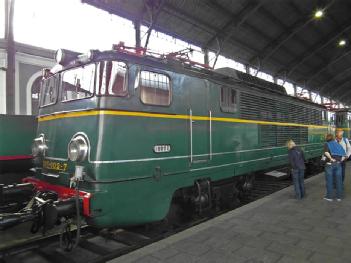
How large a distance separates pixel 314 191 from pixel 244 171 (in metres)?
2.55

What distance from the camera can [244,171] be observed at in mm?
7352

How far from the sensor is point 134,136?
181 inches

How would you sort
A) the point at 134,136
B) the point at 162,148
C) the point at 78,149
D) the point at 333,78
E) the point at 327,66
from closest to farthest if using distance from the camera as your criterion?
the point at 78,149 < the point at 134,136 < the point at 162,148 < the point at 327,66 < the point at 333,78

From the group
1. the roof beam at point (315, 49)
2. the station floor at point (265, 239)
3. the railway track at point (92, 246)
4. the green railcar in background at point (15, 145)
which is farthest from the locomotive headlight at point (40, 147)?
the roof beam at point (315, 49)

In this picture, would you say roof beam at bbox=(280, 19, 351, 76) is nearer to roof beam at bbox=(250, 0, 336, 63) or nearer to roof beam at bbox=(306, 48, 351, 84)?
roof beam at bbox=(306, 48, 351, 84)

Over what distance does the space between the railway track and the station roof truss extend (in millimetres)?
11400

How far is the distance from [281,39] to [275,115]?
16.5 metres

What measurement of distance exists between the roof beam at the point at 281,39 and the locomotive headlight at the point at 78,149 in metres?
21.7

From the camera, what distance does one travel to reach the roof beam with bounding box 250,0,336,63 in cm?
2209

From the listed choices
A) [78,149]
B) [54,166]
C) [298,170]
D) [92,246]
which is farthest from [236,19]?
[92,246]

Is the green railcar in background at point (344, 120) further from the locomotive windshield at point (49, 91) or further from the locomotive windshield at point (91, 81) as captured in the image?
the locomotive windshield at point (49, 91)

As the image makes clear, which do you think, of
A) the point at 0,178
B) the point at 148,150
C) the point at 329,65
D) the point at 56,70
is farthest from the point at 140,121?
the point at 329,65

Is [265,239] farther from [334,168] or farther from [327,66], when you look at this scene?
[327,66]

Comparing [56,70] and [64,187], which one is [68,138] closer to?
[64,187]
